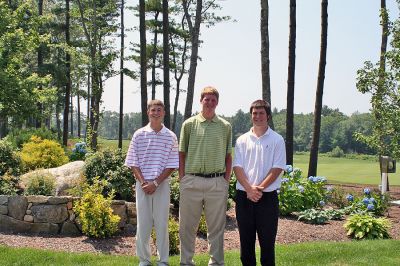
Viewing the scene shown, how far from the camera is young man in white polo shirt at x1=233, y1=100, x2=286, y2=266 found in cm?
441

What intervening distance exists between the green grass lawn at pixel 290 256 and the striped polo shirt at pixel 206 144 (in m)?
1.44

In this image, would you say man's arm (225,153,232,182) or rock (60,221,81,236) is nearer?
man's arm (225,153,232,182)

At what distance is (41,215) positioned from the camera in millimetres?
7180

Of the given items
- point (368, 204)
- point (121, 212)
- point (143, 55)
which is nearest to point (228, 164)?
point (121, 212)

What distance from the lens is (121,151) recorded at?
8.31 metres

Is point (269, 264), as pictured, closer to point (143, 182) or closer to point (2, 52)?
point (143, 182)

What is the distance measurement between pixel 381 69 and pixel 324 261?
329 inches

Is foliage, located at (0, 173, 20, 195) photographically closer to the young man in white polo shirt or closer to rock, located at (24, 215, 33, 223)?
rock, located at (24, 215, 33, 223)

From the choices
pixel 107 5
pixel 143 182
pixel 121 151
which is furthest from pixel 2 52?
pixel 107 5

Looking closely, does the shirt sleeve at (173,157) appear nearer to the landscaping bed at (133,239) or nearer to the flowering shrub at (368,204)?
the landscaping bed at (133,239)

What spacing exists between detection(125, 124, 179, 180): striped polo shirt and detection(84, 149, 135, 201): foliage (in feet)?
9.22

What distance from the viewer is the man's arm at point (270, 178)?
438 cm

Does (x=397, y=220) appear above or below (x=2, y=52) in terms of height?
below

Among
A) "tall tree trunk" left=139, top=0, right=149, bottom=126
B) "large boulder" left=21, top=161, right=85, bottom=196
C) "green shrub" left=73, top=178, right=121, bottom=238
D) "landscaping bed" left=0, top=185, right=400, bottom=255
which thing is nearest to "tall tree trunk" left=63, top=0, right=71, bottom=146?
"tall tree trunk" left=139, top=0, right=149, bottom=126
